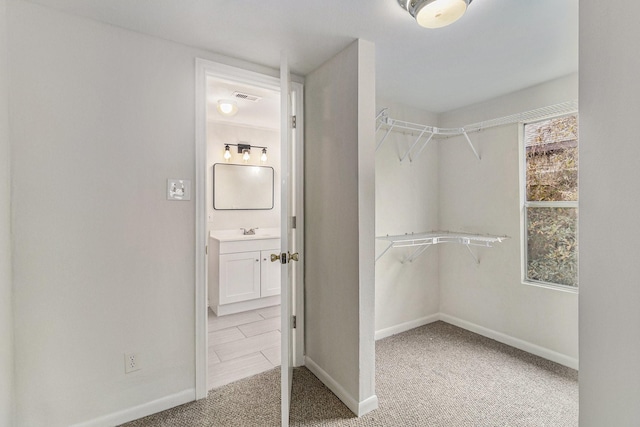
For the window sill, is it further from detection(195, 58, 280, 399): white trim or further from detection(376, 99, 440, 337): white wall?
detection(195, 58, 280, 399): white trim

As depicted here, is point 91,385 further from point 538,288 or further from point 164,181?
point 538,288

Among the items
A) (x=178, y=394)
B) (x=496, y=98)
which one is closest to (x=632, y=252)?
(x=178, y=394)

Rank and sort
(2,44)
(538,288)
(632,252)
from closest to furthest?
(632,252) → (2,44) → (538,288)

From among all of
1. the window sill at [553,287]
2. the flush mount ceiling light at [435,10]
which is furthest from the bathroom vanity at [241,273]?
the flush mount ceiling light at [435,10]

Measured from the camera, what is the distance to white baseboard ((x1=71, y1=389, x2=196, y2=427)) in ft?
5.40

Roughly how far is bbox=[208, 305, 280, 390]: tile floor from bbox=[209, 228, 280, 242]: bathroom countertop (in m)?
0.90

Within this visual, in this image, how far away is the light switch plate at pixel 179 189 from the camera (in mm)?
1831

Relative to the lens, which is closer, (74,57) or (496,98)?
(74,57)

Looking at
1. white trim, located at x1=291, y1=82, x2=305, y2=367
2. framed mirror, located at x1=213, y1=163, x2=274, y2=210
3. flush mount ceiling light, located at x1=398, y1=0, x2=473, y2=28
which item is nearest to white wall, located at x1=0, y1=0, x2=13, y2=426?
white trim, located at x1=291, y1=82, x2=305, y2=367

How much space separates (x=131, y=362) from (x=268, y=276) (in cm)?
209

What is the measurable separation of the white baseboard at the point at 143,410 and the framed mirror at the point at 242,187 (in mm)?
2433

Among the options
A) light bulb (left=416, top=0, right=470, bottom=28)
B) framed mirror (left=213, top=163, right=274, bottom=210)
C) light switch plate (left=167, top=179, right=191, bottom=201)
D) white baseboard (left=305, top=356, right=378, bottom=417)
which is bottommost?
white baseboard (left=305, top=356, right=378, bottom=417)

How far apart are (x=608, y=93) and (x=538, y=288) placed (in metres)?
2.43

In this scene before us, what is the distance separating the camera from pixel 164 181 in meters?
1.82
